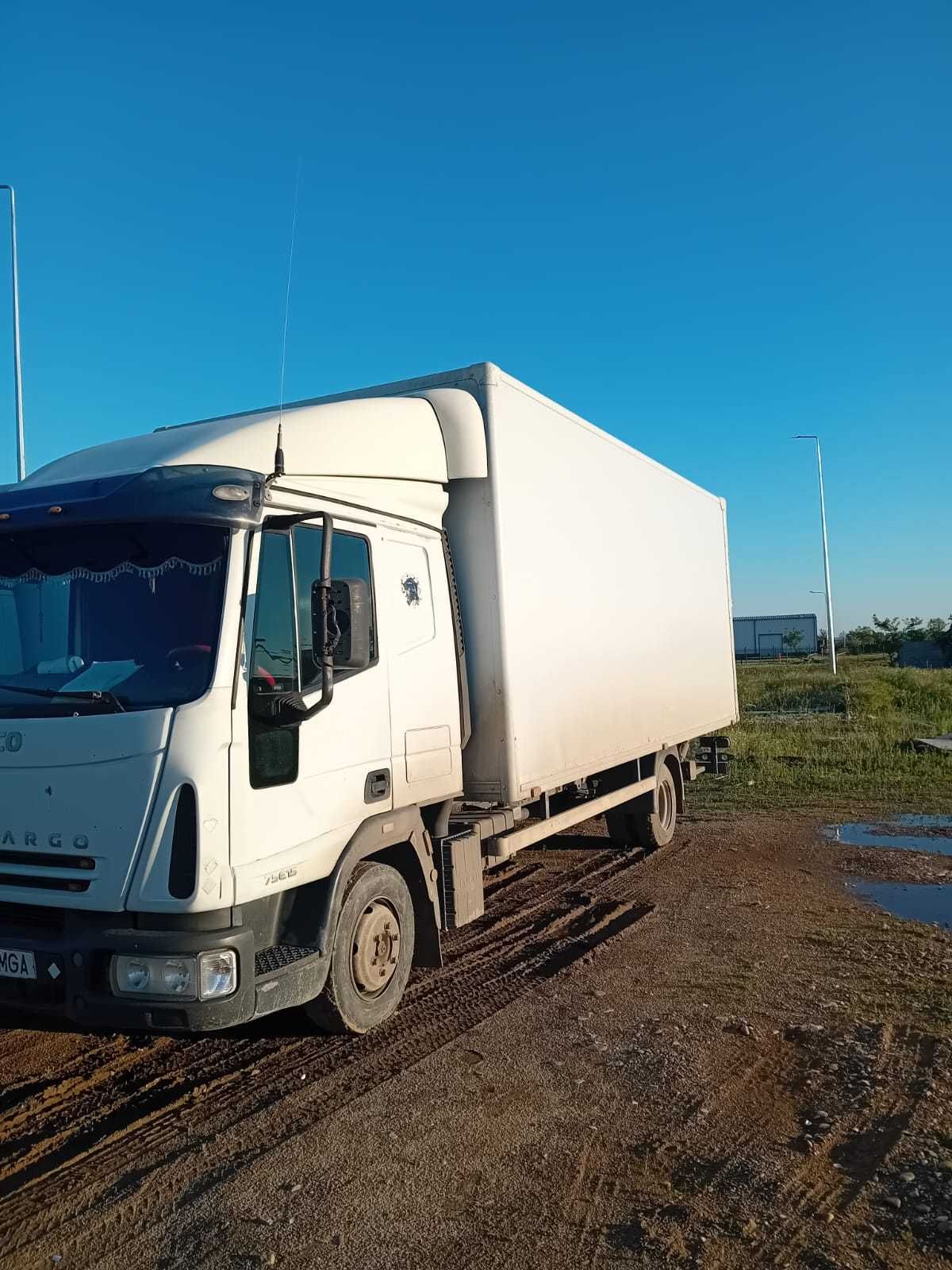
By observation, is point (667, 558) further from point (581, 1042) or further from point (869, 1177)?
point (869, 1177)

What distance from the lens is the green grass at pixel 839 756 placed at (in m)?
13.7

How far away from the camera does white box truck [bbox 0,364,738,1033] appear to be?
3.89m

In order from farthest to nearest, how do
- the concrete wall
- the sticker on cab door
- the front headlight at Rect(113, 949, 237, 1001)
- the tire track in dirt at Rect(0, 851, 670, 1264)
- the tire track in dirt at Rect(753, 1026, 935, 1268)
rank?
the concrete wall, the sticker on cab door, the front headlight at Rect(113, 949, 237, 1001), the tire track in dirt at Rect(0, 851, 670, 1264), the tire track in dirt at Rect(753, 1026, 935, 1268)

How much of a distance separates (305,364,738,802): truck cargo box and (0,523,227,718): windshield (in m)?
2.25

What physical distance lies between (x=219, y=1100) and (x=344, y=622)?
226cm

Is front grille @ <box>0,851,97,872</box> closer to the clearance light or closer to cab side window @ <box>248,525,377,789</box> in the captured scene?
cab side window @ <box>248,525,377,789</box>

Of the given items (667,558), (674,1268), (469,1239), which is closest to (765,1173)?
(674,1268)

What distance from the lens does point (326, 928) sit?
4.46m

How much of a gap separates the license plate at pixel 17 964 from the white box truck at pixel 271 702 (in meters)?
0.01

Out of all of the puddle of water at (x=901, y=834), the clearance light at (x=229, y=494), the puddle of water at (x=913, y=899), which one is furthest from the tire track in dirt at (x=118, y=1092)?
the puddle of water at (x=901, y=834)

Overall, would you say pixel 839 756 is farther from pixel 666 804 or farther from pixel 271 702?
pixel 271 702

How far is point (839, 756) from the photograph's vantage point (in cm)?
1692

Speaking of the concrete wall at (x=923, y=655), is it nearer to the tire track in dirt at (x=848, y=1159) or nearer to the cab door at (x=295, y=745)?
the tire track in dirt at (x=848, y=1159)

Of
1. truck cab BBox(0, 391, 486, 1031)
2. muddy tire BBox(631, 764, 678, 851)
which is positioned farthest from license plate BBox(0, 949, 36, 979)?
muddy tire BBox(631, 764, 678, 851)
